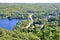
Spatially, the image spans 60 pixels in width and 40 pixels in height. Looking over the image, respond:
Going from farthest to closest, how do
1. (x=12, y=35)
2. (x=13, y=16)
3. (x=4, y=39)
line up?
1. (x=13, y=16)
2. (x=12, y=35)
3. (x=4, y=39)

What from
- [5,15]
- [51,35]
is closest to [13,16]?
[5,15]

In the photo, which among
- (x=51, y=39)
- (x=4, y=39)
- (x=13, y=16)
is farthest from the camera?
(x=13, y=16)

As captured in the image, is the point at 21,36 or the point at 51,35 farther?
the point at 51,35

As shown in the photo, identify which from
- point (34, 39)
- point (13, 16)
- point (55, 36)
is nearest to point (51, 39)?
point (55, 36)

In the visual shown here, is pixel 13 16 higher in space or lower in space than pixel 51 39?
lower

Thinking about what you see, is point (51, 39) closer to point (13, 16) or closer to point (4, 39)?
point (4, 39)

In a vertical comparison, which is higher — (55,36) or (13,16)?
(55,36)

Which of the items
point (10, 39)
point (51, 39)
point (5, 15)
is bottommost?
point (5, 15)

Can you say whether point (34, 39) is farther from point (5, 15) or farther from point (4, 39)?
point (5, 15)

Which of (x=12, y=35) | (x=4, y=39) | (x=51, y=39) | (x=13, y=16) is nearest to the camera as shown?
(x=4, y=39)
